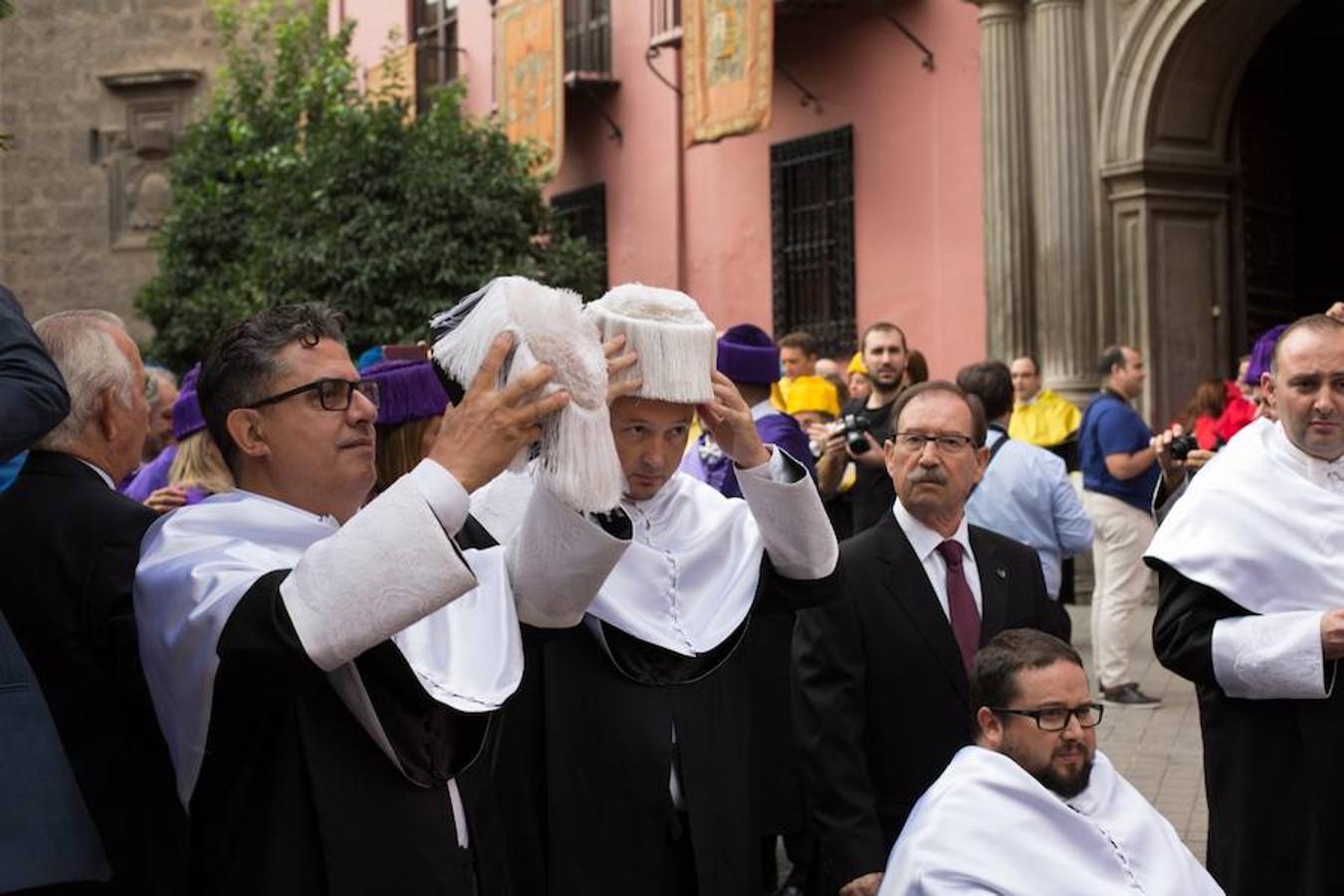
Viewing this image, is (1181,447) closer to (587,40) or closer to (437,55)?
(587,40)

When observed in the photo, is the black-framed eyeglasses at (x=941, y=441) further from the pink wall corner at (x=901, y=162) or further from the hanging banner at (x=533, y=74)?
the hanging banner at (x=533, y=74)

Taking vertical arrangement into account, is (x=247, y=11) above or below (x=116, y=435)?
above

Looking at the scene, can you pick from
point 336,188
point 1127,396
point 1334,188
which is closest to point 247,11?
point 336,188

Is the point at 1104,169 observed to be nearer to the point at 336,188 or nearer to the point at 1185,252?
the point at 1185,252

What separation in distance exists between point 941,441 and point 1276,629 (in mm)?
905

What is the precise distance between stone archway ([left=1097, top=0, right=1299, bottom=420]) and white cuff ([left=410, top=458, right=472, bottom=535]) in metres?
12.3

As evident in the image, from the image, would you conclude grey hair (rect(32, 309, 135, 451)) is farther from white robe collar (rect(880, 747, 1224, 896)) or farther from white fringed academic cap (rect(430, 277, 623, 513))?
white robe collar (rect(880, 747, 1224, 896))

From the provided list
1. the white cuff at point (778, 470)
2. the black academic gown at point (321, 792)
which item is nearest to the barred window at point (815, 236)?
the white cuff at point (778, 470)

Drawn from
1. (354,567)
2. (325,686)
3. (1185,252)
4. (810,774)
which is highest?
(1185,252)

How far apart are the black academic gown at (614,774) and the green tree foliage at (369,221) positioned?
45.9 ft

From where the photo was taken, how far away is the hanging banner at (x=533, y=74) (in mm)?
21406

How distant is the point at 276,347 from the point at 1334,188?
1630 centimetres

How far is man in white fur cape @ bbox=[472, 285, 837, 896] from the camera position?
406 cm

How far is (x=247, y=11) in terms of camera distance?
83.6ft
